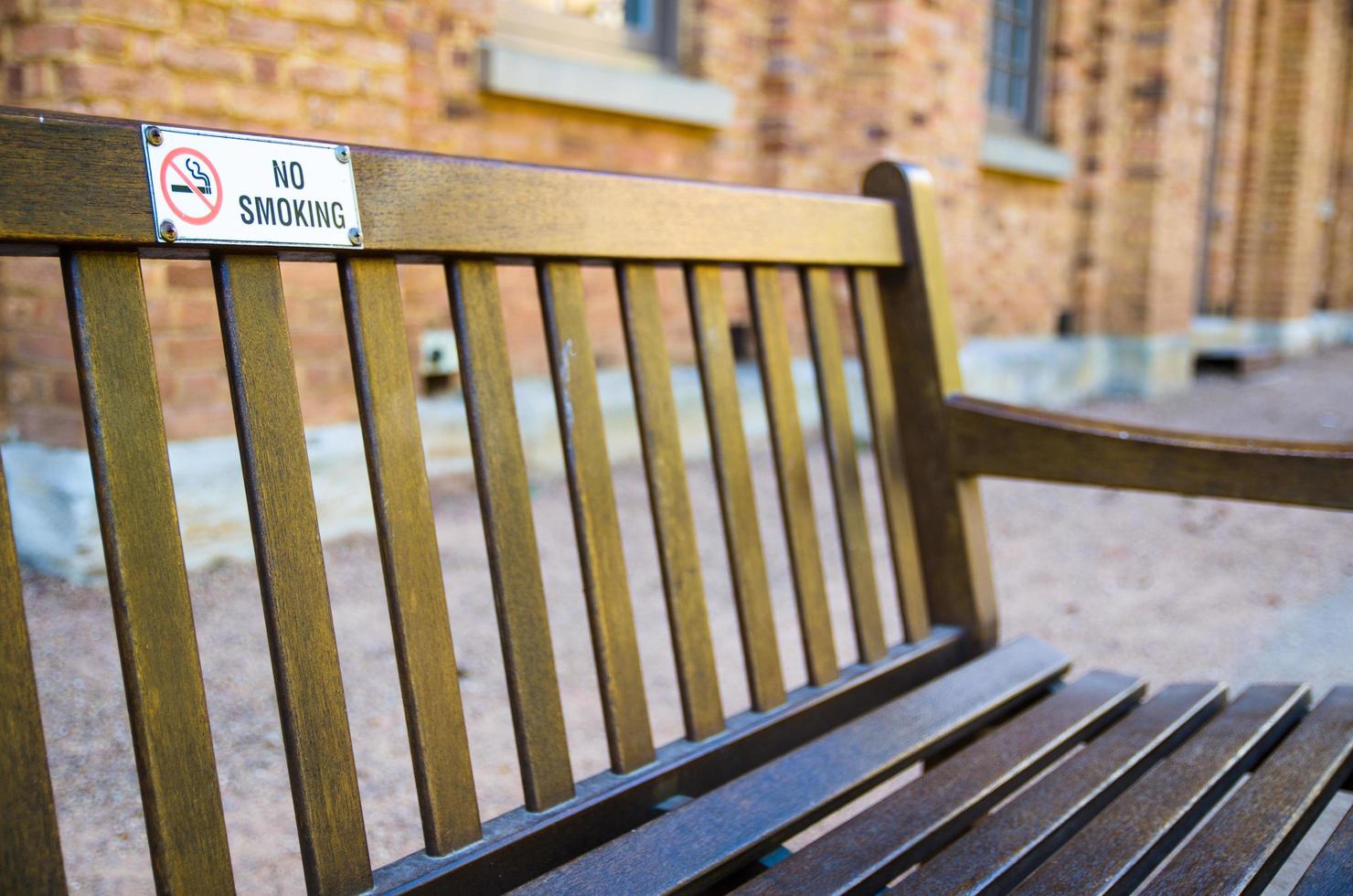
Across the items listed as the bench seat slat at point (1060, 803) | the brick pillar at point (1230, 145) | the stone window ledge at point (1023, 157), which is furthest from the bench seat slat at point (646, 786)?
the brick pillar at point (1230, 145)

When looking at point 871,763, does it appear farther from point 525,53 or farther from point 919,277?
point 525,53

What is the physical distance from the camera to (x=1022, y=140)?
279 inches

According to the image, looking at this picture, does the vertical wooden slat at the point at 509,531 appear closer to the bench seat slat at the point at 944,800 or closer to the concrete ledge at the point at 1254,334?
the bench seat slat at the point at 944,800

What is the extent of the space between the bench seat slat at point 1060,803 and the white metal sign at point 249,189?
798 millimetres

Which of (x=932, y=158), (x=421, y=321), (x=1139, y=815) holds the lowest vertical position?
(x=1139, y=815)

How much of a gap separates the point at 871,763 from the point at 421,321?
9.38ft

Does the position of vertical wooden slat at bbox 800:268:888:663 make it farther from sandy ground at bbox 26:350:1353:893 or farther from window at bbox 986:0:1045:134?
window at bbox 986:0:1045:134

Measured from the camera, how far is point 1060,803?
1.22 m

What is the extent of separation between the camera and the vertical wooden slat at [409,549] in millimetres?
1002

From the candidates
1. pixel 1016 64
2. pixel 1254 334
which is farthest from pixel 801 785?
pixel 1254 334

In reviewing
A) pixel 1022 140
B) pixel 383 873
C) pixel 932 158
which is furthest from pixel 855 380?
pixel 383 873

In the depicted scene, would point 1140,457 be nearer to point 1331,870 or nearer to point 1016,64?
point 1331,870

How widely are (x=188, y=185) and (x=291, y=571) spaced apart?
12.6 inches

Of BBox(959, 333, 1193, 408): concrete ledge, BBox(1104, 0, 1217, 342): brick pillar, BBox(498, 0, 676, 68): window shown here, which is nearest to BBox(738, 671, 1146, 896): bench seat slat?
BBox(498, 0, 676, 68): window
